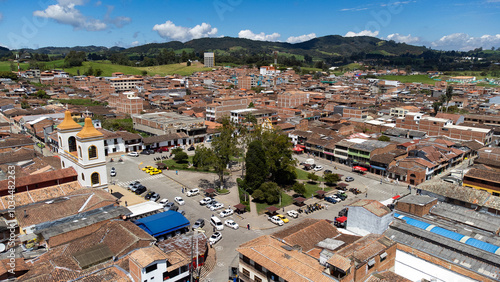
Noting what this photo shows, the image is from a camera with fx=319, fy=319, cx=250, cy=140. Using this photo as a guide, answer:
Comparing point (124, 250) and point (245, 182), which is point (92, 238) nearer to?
point (124, 250)

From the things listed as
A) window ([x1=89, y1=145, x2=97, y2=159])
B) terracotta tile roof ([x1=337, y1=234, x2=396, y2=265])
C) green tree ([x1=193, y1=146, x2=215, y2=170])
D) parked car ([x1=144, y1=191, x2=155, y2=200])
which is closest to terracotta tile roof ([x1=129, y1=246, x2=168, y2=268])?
terracotta tile roof ([x1=337, y1=234, x2=396, y2=265])

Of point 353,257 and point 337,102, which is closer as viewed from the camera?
point 353,257

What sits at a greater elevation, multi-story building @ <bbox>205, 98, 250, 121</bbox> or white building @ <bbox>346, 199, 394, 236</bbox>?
multi-story building @ <bbox>205, 98, 250, 121</bbox>

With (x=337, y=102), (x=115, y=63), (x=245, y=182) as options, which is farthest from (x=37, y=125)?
(x=115, y=63)

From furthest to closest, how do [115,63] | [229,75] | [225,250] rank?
1. [115,63]
2. [229,75]
3. [225,250]

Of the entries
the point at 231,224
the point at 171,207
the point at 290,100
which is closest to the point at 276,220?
the point at 231,224

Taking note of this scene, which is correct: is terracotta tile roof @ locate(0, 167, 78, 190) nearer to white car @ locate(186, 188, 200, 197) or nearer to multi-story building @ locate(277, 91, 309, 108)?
white car @ locate(186, 188, 200, 197)

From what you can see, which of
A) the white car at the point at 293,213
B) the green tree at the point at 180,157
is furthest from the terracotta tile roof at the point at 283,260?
the green tree at the point at 180,157
